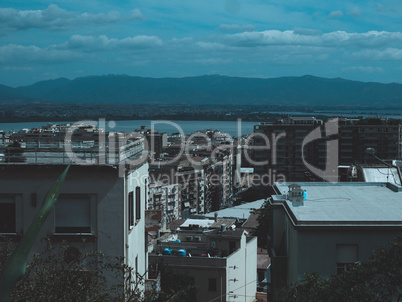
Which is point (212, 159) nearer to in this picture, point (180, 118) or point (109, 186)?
point (109, 186)

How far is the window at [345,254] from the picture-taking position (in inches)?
226

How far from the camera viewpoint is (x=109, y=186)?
19.5 ft

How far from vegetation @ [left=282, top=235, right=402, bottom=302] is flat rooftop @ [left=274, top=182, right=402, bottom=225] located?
3.65 ft

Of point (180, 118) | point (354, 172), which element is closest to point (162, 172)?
point (354, 172)

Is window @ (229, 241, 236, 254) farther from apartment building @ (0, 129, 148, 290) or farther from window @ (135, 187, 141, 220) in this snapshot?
apartment building @ (0, 129, 148, 290)

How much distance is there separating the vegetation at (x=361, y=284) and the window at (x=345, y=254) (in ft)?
3.35

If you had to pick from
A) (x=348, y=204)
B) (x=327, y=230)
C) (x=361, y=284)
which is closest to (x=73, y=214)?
(x=327, y=230)

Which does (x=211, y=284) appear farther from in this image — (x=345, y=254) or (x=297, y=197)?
(x=345, y=254)

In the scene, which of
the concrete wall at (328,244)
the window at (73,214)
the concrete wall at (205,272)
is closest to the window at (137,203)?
the window at (73,214)

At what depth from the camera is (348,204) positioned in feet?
22.8

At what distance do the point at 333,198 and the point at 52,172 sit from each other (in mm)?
3350

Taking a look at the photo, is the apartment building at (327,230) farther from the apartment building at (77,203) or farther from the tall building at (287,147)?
the tall building at (287,147)

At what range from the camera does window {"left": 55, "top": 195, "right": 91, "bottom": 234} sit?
19.4 ft

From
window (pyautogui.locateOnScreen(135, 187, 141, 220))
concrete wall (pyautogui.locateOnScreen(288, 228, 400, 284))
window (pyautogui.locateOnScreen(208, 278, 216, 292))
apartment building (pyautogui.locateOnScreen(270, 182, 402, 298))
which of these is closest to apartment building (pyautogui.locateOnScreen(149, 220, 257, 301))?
window (pyautogui.locateOnScreen(208, 278, 216, 292))
